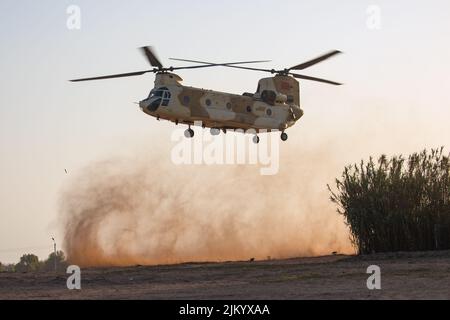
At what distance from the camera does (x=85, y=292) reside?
22.6 m

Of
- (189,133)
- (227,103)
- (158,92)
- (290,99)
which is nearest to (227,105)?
(227,103)

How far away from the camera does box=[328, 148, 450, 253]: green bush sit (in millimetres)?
36406

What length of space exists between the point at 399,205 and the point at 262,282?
14.2m

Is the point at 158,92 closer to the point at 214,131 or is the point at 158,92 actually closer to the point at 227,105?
the point at 214,131

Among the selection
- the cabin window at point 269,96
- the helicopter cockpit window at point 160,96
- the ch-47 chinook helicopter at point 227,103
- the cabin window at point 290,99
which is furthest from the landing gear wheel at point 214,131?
the cabin window at point 290,99

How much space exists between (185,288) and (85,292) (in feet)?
8.68

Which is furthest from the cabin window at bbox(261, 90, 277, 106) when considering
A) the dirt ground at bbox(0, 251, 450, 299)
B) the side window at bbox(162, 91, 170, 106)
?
the dirt ground at bbox(0, 251, 450, 299)

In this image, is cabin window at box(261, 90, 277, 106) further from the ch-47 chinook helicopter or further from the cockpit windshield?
the cockpit windshield

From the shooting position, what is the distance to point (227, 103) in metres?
41.7

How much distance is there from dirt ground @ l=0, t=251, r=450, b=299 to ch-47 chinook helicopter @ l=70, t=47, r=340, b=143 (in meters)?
9.38

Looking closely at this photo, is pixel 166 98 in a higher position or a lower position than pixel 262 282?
higher

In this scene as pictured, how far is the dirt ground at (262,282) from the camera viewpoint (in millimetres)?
20562
